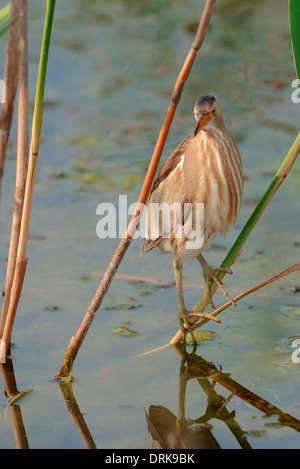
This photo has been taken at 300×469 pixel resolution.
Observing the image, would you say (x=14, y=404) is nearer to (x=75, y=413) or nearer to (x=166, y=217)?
(x=75, y=413)

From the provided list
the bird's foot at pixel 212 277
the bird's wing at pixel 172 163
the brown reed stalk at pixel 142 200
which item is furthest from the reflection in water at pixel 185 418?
the bird's wing at pixel 172 163

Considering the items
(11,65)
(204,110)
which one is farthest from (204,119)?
(11,65)

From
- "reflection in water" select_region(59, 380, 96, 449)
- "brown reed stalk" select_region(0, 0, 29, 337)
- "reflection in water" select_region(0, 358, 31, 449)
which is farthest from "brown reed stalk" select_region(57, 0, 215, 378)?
"brown reed stalk" select_region(0, 0, 29, 337)

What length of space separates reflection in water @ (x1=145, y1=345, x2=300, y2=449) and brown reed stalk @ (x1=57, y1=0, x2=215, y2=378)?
1.00 ft

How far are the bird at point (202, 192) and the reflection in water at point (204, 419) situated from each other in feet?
0.59

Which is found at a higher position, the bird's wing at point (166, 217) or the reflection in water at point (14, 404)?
the bird's wing at point (166, 217)

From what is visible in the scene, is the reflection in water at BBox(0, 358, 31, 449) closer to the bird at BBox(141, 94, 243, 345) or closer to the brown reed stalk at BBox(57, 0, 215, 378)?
the brown reed stalk at BBox(57, 0, 215, 378)

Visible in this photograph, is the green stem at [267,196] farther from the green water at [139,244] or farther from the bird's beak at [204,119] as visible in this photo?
the green water at [139,244]

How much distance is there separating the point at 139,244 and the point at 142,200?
3.86 feet

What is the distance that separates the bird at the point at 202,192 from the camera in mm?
2658

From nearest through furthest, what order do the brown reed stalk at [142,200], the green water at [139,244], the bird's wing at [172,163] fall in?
the brown reed stalk at [142,200]
the green water at [139,244]
the bird's wing at [172,163]

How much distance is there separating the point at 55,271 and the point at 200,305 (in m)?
0.77

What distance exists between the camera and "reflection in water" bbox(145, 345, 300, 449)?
2.41 metres

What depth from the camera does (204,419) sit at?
2.52 metres
